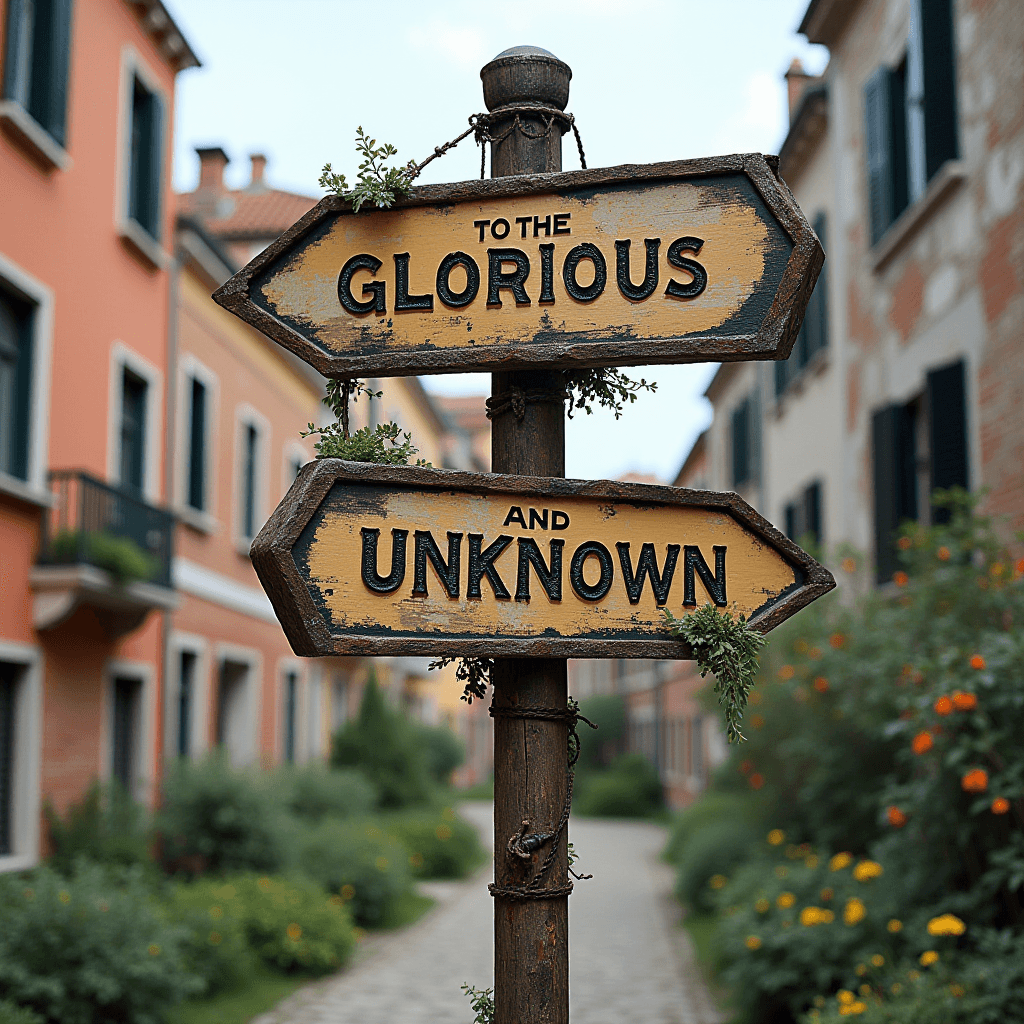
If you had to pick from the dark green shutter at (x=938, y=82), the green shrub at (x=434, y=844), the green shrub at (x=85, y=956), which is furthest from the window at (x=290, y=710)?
the dark green shutter at (x=938, y=82)

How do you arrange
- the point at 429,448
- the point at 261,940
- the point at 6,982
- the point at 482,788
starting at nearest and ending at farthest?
the point at 6,982, the point at 261,940, the point at 429,448, the point at 482,788

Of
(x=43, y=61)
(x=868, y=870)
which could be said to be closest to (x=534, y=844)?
(x=868, y=870)

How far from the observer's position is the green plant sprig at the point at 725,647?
218 centimetres

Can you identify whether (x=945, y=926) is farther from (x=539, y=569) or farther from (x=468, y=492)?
(x=468, y=492)

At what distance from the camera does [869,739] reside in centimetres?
817

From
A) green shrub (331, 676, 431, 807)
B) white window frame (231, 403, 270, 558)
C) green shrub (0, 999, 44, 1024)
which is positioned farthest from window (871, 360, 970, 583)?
green shrub (331, 676, 431, 807)

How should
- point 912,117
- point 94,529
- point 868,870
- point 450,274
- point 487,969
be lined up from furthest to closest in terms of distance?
1. point 912,117
2. point 487,969
3. point 94,529
4. point 868,870
5. point 450,274

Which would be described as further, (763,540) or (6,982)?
(6,982)

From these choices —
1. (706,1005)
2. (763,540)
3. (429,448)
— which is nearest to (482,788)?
(429,448)

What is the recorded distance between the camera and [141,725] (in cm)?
1145

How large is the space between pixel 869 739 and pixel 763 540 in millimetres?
6394

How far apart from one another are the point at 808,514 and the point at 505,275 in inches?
472

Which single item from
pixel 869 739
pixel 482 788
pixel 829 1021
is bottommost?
pixel 482 788

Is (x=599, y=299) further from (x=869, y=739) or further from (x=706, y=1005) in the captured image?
(x=706, y=1005)
